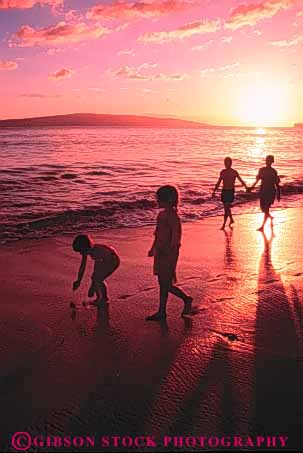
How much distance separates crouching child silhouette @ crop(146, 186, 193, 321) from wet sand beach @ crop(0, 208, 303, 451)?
369mm

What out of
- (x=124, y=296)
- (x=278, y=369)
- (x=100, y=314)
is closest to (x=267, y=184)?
(x=124, y=296)

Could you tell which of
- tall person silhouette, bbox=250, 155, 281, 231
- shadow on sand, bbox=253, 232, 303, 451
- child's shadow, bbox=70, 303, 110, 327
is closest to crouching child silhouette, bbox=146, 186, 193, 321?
child's shadow, bbox=70, 303, 110, 327

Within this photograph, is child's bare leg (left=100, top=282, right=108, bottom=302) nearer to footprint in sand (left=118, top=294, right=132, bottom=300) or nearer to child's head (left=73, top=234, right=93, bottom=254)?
footprint in sand (left=118, top=294, right=132, bottom=300)

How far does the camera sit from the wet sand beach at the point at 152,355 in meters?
3.08

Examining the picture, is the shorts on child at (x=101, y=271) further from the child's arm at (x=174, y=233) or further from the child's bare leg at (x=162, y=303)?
the child's arm at (x=174, y=233)

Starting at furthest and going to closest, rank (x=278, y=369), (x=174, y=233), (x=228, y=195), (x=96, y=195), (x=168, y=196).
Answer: (x=96, y=195)
(x=228, y=195)
(x=174, y=233)
(x=168, y=196)
(x=278, y=369)

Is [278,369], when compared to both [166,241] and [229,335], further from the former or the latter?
[166,241]

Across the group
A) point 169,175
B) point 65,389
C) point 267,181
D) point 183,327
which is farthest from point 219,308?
point 169,175

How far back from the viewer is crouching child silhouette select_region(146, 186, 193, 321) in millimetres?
4598

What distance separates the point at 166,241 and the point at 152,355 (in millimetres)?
1340

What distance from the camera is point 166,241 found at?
473 centimetres

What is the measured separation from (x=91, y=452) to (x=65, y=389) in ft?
2.48

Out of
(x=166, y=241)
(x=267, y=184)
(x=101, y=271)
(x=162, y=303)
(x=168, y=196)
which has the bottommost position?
(x=162, y=303)

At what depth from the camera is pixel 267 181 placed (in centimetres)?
1028
